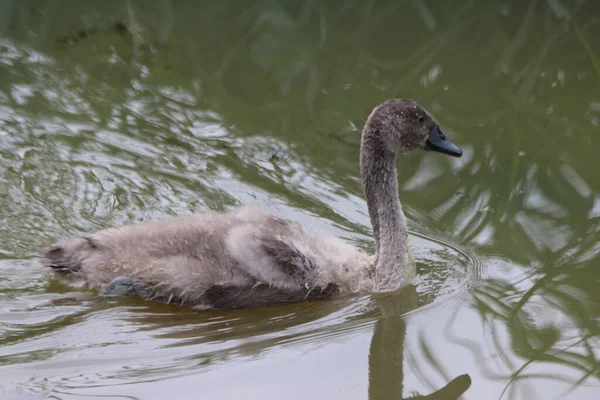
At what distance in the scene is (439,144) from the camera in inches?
234

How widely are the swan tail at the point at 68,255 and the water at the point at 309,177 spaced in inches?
5.1

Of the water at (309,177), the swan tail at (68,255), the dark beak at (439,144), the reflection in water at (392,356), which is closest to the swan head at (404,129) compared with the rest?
the dark beak at (439,144)

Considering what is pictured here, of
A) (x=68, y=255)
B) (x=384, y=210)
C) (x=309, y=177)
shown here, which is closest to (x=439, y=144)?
(x=384, y=210)

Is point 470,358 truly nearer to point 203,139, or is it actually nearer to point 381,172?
point 381,172

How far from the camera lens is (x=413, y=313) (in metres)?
5.13

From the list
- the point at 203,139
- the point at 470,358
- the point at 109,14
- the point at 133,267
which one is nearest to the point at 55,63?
the point at 109,14

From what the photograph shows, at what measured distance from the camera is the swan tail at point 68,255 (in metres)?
5.55

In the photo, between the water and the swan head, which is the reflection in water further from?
the swan head

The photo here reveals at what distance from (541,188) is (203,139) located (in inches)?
102

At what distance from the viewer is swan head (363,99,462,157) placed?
574 cm

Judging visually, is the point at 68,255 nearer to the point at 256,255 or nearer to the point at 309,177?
the point at 256,255

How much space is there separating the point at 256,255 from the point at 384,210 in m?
0.90

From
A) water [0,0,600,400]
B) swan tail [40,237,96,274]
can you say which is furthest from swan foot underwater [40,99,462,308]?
water [0,0,600,400]

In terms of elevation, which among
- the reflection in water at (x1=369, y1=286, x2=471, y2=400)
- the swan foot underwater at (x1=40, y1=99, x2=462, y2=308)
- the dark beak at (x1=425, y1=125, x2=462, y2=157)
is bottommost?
the reflection in water at (x1=369, y1=286, x2=471, y2=400)
